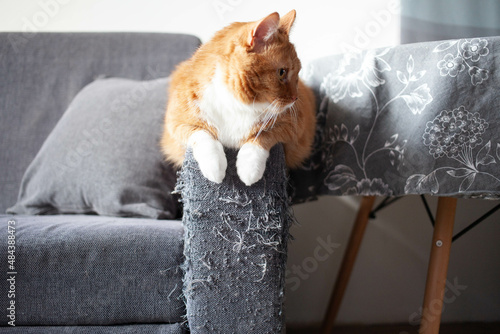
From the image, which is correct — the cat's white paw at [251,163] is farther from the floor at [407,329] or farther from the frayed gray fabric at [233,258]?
the floor at [407,329]

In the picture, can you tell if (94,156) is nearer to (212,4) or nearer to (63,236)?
(63,236)

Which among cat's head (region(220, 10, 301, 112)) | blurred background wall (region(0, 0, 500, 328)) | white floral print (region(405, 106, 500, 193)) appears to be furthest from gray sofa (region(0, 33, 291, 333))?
blurred background wall (region(0, 0, 500, 328))

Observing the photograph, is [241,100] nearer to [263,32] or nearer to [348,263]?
[263,32]

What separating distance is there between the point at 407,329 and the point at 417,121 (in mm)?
946

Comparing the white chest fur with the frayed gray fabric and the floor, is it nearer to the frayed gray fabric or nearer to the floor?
the frayed gray fabric

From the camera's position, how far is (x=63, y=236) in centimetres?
80

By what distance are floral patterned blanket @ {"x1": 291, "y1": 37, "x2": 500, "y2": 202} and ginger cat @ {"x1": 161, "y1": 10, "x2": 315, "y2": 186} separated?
0.15 m

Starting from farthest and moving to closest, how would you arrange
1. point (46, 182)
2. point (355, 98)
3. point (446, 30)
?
point (446, 30) → point (46, 182) → point (355, 98)

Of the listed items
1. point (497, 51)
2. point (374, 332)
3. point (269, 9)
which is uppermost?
point (269, 9)

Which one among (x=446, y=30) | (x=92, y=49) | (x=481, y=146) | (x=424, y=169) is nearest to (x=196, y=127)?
(x=424, y=169)

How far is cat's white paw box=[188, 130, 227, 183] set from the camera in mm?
753

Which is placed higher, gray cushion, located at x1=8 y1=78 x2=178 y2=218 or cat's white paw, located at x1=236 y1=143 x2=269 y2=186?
cat's white paw, located at x1=236 y1=143 x2=269 y2=186

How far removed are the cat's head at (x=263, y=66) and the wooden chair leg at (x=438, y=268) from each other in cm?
47

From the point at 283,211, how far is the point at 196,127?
29 centimetres
